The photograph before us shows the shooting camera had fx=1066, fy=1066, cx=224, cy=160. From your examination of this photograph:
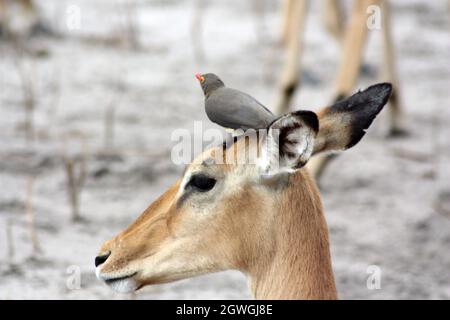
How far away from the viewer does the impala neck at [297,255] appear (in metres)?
3.33

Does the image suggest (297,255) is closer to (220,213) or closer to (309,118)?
(220,213)

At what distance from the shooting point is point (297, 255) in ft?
11.0

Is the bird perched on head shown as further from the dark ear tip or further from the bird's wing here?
the dark ear tip

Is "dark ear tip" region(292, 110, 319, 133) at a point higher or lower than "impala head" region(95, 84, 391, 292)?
higher

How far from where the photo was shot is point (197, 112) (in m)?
8.37

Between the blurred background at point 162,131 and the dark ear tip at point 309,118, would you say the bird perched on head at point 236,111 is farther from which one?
the blurred background at point 162,131

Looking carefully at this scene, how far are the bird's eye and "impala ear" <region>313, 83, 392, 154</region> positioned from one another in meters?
0.34

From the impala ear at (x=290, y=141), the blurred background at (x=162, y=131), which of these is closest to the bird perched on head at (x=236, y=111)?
the impala ear at (x=290, y=141)

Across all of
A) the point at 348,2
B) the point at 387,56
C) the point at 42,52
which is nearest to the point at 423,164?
the point at 387,56

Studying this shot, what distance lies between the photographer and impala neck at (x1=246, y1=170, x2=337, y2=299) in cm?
333

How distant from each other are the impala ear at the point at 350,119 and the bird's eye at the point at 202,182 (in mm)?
345

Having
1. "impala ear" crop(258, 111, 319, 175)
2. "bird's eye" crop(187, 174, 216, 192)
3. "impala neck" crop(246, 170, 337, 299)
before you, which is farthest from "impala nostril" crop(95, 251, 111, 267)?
"impala ear" crop(258, 111, 319, 175)

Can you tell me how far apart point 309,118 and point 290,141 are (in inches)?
4.3

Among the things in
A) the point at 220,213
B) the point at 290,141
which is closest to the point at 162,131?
the point at 220,213
